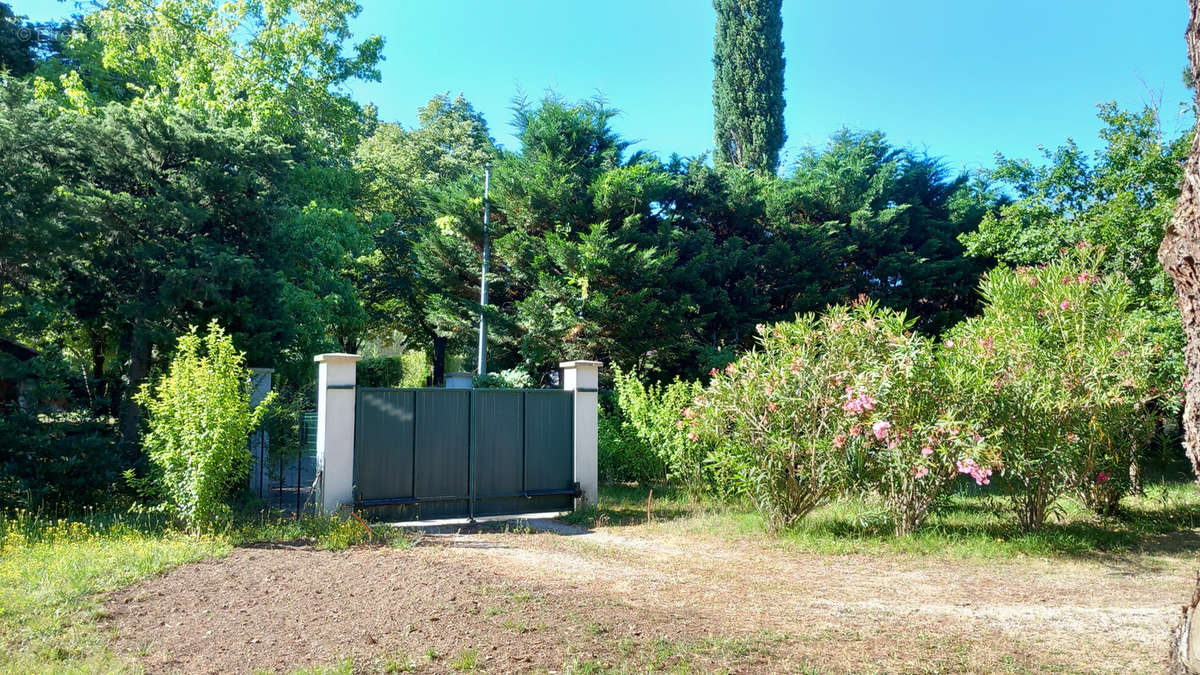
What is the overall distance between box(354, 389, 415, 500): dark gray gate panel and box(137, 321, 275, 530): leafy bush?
1429 mm

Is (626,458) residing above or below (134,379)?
below

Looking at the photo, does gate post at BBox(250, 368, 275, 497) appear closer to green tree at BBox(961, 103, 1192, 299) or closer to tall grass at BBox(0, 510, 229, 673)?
tall grass at BBox(0, 510, 229, 673)

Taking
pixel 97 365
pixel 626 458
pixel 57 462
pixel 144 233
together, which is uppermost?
pixel 144 233

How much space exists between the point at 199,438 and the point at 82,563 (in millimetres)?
1530

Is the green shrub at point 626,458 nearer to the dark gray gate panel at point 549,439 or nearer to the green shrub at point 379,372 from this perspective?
the dark gray gate panel at point 549,439

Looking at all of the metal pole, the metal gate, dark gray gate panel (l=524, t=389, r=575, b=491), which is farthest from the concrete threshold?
the metal pole

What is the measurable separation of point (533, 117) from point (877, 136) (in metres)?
10.3

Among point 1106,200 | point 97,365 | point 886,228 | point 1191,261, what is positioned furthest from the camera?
point 886,228

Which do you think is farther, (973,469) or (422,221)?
(422,221)

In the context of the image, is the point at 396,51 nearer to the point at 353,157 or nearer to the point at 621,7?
the point at 353,157

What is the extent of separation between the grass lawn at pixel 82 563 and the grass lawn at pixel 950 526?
349 centimetres

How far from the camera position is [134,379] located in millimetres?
11250

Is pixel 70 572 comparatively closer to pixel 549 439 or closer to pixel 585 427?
pixel 549 439

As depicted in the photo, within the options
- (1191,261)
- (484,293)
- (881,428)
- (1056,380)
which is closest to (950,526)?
(1056,380)
